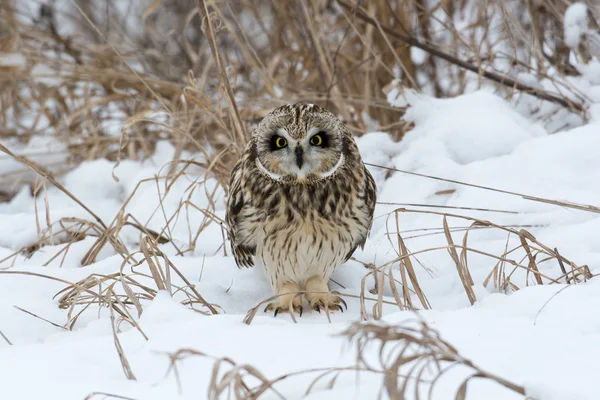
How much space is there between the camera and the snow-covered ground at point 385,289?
1.69 meters

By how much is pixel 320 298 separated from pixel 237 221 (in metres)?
0.43

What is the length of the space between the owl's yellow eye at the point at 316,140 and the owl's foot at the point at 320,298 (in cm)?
52

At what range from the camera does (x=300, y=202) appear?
8.37 feet

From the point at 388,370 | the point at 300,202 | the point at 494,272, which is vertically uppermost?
the point at 300,202

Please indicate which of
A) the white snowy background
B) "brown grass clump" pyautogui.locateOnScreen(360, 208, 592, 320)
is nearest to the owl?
the white snowy background

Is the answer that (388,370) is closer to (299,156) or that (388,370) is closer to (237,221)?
(299,156)

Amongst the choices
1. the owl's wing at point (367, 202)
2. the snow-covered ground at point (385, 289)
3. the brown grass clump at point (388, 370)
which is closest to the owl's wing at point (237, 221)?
the snow-covered ground at point (385, 289)

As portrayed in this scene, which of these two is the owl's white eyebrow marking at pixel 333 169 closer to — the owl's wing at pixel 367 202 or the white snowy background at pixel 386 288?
the owl's wing at pixel 367 202

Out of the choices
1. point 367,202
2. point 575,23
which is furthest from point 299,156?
point 575,23

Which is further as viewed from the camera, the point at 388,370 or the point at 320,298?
the point at 320,298

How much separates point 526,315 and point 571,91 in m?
1.99

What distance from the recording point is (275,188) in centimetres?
258

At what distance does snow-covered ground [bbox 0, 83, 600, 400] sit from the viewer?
5.53ft

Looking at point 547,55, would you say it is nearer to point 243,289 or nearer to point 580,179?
point 580,179
